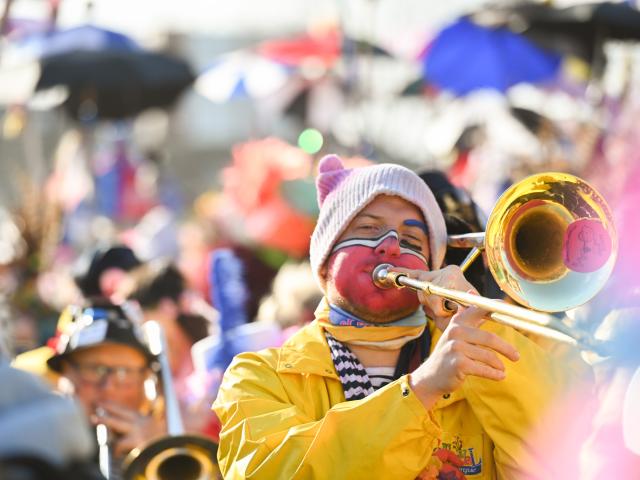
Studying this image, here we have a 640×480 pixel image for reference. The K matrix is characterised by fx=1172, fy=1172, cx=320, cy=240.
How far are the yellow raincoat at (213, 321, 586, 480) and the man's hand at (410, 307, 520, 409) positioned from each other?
5 cm

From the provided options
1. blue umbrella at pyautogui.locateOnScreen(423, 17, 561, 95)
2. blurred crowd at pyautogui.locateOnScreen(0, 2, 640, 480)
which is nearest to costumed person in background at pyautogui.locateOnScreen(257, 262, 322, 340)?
blurred crowd at pyautogui.locateOnScreen(0, 2, 640, 480)

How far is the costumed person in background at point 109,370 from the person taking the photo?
452 cm

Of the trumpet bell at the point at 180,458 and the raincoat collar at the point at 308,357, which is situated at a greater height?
the raincoat collar at the point at 308,357

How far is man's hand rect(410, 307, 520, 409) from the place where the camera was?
9.66 feet

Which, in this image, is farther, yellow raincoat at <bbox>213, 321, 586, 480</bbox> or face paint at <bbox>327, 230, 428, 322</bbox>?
face paint at <bbox>327, 230, 428, 322</bbox>

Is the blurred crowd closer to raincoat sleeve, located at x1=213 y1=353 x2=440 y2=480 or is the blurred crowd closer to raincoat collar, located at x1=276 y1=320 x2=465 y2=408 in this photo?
raincoat collar, located at x1=276 y1=320 x2=465 y2=408

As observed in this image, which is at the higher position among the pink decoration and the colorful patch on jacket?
the pink decoration

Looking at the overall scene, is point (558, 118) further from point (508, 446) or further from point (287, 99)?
point (508, 446)

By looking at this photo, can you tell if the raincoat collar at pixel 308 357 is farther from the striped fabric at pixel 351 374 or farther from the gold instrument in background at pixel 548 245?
the gold instrument in background at pixel 548 245

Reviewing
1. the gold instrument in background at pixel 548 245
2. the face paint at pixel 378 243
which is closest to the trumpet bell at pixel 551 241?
the gold instrument in background at pixel 548 245

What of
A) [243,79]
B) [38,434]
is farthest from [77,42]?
[38,434]

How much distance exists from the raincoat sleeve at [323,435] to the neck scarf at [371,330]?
23 centimetres

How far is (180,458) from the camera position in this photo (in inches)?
156

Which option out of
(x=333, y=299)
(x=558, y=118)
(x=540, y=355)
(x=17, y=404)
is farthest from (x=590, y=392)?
(x=558, y=118)
